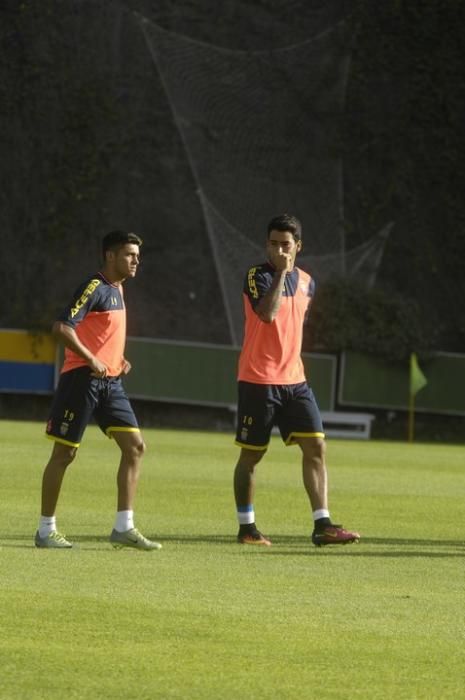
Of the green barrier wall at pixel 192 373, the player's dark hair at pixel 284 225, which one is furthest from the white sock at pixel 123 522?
the green barrier wall at pixel 192 373

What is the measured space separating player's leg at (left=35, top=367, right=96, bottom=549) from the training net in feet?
71.8

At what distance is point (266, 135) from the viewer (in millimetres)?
33219

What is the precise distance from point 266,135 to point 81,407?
77.5 ft

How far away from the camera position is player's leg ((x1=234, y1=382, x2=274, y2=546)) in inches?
420

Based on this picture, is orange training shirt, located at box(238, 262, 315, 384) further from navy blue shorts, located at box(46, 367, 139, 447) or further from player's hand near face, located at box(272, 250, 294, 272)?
navy blue shorts, located at box(46, 367, 139, 447)

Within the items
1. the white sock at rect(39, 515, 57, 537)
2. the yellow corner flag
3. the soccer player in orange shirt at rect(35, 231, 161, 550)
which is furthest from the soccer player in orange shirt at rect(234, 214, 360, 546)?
the yellow corner flag

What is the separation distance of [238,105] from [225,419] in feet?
20.5

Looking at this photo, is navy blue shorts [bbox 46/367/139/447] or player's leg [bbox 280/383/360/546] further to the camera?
player's leg [bbox 280/383/360/546]

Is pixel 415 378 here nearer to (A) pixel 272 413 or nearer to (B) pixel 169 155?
(B) pixel 169 155

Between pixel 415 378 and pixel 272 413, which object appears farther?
pixel 415 378

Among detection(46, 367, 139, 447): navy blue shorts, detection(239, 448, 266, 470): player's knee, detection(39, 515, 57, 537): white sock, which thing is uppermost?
detection(46, 367, 139, 447): navy blue shorts

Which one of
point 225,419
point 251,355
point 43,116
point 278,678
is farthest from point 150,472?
point 43,116

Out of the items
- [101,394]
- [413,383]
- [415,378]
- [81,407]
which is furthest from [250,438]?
[415,378]

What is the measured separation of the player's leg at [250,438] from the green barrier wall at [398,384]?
68.5ft
